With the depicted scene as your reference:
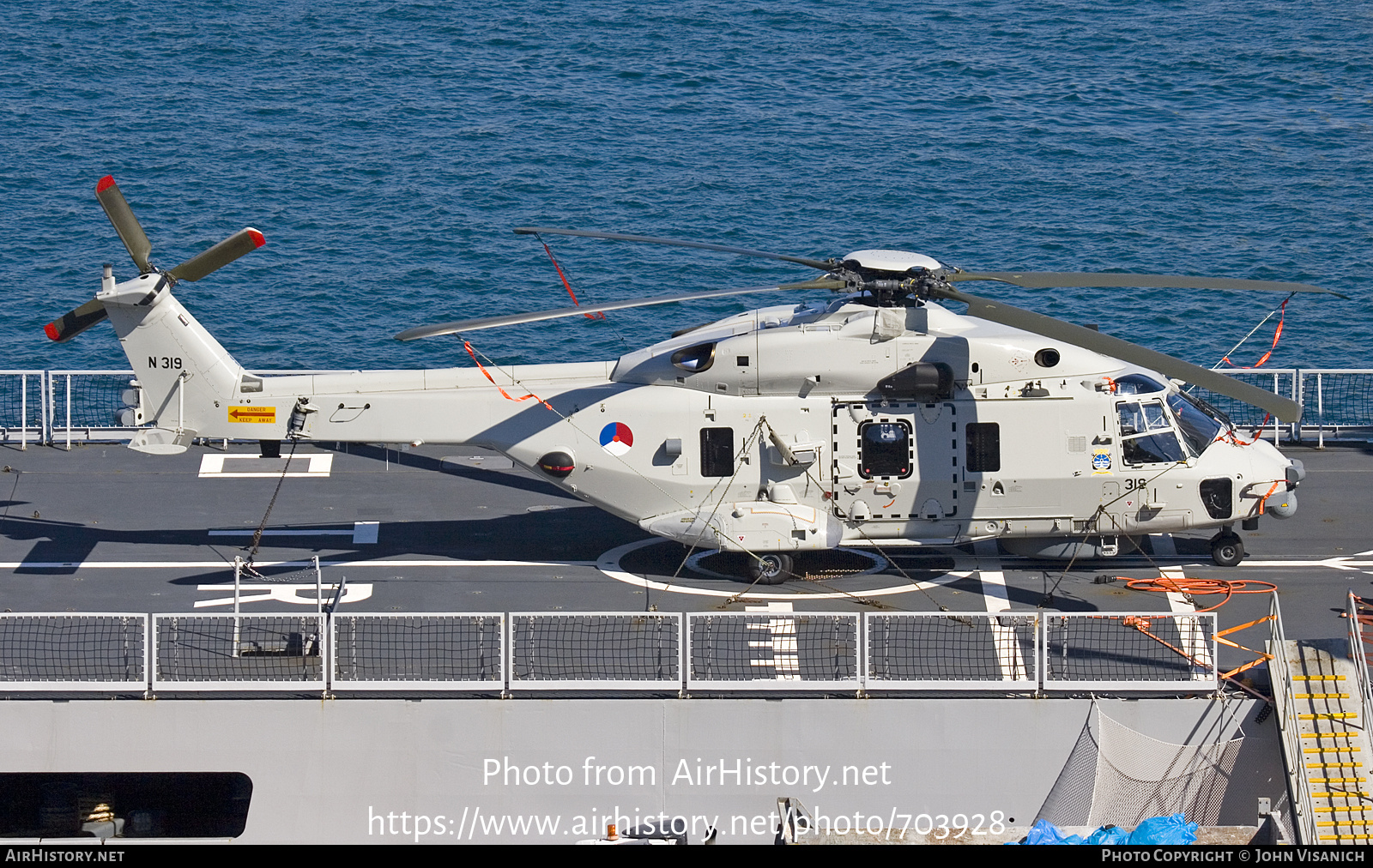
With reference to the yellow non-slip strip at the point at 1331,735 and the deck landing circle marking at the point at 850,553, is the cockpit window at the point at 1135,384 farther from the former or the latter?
the yellow non-slip strip at the point at 1331,735

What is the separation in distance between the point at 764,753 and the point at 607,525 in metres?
7.79

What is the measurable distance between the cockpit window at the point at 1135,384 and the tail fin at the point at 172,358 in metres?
12.7

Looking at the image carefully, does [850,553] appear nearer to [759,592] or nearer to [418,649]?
[759,592]

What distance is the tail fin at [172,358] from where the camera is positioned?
68.8ft

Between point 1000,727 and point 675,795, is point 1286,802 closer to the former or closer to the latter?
point 1000,727

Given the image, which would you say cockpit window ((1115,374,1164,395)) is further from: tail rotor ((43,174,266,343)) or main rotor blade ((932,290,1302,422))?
tail rotor ((43,174,266,343))

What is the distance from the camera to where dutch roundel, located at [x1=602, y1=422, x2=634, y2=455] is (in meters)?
21.2

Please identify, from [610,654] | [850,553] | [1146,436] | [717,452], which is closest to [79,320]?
[610,654]

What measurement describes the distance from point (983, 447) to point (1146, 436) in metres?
2.38

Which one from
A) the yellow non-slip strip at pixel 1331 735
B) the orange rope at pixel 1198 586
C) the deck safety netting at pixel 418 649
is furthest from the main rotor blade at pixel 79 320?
the yellow non-slip strip at pixel 1331 735

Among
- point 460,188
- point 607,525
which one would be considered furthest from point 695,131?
point 607,525

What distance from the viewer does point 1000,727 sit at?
1712cm

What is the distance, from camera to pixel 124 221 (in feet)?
66.8

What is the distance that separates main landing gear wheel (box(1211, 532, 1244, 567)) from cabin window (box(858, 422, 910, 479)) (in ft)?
16.7
